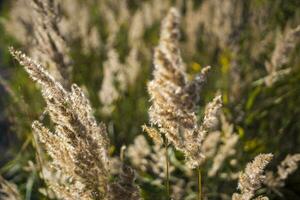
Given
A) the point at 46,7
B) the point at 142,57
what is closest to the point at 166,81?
the point at 46,7

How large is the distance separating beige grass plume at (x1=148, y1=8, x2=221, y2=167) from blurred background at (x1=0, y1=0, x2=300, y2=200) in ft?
3.65

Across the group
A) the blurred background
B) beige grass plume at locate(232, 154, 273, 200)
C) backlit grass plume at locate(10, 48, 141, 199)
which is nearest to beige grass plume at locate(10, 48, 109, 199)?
backlit grass plume at locate(10, 48, 141, 199)

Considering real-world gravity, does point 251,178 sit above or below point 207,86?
below

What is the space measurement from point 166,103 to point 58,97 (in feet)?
1.19

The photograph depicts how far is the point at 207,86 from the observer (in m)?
4.42

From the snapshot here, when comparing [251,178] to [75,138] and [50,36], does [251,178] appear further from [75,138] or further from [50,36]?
[50,36]

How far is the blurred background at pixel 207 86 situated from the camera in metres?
3.13

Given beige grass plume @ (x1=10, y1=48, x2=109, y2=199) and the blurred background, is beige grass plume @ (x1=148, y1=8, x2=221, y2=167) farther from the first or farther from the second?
the blurred background

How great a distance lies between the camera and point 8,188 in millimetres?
2264

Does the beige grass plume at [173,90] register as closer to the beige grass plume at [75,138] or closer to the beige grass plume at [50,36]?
the beige grass plume at [75,138]

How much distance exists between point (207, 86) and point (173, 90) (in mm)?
3106

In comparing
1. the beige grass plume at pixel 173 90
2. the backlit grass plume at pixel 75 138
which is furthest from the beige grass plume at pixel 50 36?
the beige grass plume at pixel 173 90

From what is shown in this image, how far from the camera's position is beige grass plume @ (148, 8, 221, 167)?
4.27 feet

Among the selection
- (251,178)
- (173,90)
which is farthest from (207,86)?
(173,90)
